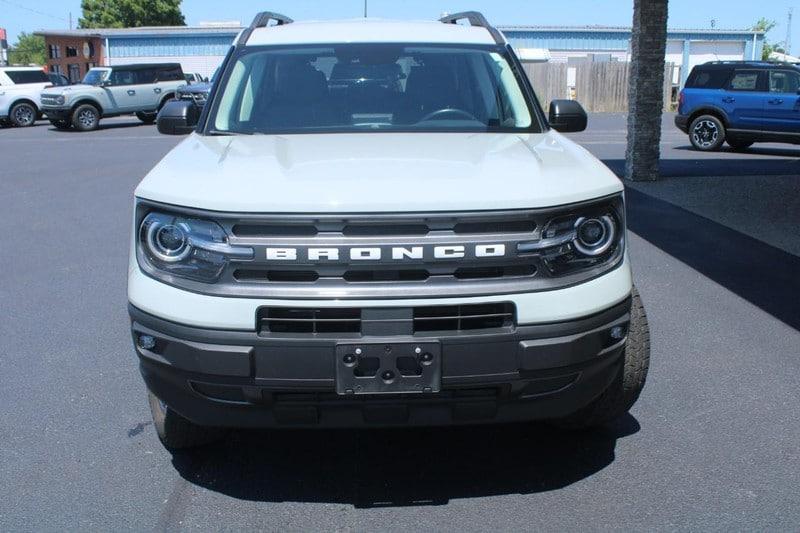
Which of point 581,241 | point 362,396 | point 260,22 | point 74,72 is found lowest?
point 362,396

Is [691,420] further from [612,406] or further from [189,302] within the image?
[189,302]

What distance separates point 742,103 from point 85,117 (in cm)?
1766

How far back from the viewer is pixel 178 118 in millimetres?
5027

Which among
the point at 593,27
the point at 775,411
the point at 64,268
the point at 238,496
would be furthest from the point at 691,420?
A: the point at 593,27

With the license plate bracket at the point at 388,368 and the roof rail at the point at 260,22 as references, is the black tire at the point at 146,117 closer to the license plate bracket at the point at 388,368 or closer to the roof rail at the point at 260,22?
the roof rail at the point at 260,22

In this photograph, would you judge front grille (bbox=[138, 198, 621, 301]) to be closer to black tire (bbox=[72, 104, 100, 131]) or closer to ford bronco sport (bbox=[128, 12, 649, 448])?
ford bronco sport (bbox=[128, 12, 649, 448])

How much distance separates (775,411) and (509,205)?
221cm

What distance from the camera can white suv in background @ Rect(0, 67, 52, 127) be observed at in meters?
27.1

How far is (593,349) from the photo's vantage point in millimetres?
3266

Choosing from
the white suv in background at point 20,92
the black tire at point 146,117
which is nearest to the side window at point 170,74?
the black tire at point 146,117

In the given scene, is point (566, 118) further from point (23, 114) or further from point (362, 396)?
point (23, 114)

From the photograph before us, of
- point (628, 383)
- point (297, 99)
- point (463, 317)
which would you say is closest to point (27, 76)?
point (297, 99)

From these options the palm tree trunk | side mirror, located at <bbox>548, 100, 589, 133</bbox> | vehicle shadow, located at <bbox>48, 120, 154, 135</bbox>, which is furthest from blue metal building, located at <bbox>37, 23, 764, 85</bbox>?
side mirror, located at <bbox>548, 100, 589, 133</bbox>

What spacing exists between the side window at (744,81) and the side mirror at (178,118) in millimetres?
15257
